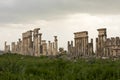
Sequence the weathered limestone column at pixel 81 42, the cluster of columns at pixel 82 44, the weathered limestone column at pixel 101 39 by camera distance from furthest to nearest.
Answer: the weathered limestone column at pixel 81 42
the cluster of columns at pixel 82 44
the weathered limestone column at pixel 101 39

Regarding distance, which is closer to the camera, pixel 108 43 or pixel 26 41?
pixel 108 43

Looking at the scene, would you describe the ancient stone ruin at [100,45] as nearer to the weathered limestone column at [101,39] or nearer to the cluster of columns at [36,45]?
the weathered limestone column at [101,39]

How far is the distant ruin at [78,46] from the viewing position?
127 feet

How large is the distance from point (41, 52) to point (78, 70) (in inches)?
1452

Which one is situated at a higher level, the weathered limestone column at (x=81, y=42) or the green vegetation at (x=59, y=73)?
the weathered limestone column at (x=81, y=42)

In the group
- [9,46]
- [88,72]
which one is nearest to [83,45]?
[9,46]

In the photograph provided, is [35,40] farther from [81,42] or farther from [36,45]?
[81,42]

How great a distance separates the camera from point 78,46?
147ft

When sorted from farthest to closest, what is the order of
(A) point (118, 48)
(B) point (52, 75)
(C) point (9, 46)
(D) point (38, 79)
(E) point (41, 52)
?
(C) point (9, 46) < (E) point (41, 52) < (A) point (118, 48) < (B) point (52, 75) < (D) point (38, 79)

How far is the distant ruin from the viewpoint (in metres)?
38.7

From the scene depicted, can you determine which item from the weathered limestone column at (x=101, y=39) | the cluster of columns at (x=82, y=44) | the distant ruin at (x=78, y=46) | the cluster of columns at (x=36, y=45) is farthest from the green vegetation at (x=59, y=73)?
the cluster of columns at (x=36, y=45)

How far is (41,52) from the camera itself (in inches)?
1950

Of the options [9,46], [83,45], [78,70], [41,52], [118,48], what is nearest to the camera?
[78,70]

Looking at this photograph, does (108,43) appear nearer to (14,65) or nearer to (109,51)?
(109,51)
